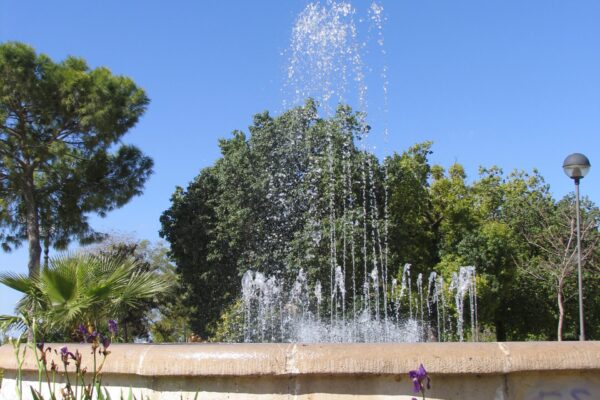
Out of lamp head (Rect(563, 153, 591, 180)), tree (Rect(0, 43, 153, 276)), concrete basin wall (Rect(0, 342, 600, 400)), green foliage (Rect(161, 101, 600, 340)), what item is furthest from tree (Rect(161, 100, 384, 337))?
concrete basin wall (Rect(0, 342, 600, 400))

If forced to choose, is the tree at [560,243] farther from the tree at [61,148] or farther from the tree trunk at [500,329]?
the tree at [61,148]

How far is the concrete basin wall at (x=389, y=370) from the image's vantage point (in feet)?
10.1

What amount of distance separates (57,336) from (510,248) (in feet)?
50.5

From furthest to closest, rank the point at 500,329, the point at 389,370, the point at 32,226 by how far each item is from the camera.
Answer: the point at 500,329
the point at 32,226
the point at 389,370

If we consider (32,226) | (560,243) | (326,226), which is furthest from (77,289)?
(560,243)

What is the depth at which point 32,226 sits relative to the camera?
17.2m

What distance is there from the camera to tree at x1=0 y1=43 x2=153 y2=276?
17.3 metres

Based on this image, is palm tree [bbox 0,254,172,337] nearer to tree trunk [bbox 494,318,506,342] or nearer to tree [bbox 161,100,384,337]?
tree [bbox 161,100,384,337]

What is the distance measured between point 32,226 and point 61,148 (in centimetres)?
220

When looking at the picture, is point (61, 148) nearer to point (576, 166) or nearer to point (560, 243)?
point (576, 166)

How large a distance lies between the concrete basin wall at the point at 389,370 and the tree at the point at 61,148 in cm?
1467

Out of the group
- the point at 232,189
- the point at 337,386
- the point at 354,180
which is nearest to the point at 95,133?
the point at 232,189

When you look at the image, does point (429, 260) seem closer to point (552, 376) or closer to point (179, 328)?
point (179, 328)

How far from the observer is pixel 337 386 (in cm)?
318
